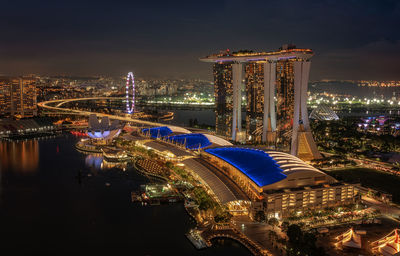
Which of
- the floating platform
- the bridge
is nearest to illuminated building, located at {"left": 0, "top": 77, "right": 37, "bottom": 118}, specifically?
A: the floating platform

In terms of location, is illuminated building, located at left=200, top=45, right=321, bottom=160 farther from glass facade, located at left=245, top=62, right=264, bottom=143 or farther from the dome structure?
the dome structure

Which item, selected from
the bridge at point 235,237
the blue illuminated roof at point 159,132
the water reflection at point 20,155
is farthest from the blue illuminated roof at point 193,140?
the bridge at point 235,237

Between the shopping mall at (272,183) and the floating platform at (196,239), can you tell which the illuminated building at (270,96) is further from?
the floating platform at (196,239)

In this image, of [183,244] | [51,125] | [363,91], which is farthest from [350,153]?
[363,91]

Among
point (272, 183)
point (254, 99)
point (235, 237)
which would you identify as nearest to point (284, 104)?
point (254, 99)

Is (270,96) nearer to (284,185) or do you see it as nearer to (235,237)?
(284,185)
